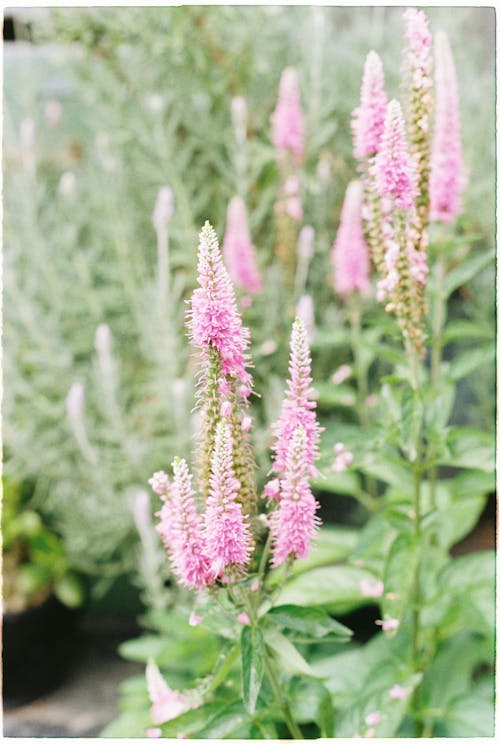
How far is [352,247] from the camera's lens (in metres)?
1.58

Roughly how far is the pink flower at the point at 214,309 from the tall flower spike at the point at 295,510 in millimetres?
111

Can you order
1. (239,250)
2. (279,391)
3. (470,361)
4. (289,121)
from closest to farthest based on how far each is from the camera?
(470,361) < (239,250) < (289,121) < (279,391)

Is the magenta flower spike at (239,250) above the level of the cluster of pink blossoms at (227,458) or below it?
above

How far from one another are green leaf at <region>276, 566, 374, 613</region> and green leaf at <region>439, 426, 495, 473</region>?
38 centimetres

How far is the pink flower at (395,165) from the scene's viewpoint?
2.88 feet

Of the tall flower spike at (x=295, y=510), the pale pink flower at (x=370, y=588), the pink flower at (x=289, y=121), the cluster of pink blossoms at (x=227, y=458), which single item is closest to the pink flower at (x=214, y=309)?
the cluster of pink blossoms at (x=227, y=458)

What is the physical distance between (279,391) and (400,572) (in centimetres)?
83

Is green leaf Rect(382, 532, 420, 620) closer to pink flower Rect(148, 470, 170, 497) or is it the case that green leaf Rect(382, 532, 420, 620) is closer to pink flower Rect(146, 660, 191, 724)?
pink flower Rect(146, 660, 191, 724)

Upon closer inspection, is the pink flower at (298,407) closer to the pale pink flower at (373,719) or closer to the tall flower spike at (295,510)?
the tall flower spike at (295,510)

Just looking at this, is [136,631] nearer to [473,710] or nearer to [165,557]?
[165,557]

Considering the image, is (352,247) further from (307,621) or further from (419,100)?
(307,621)

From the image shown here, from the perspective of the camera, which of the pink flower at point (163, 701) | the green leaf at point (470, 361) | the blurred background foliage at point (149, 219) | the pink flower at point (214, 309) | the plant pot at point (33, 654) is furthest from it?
the plant pot at point (33, 654)

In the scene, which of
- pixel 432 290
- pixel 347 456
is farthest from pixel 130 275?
pixel 347 456

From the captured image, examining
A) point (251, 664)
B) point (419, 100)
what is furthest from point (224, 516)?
point (419, 100)
